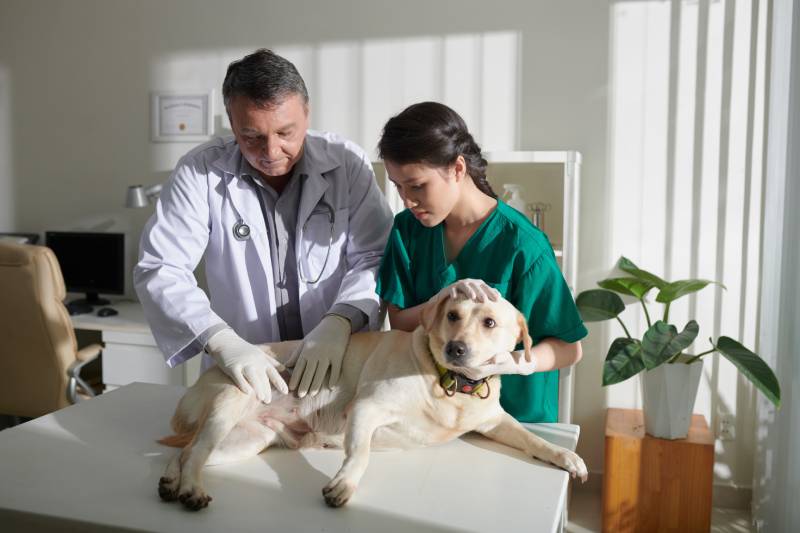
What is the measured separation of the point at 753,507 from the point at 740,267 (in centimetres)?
102

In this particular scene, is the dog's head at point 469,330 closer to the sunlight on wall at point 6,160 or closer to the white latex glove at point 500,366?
the white latex glove at point 500,366

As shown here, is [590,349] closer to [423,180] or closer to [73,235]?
[423,180]

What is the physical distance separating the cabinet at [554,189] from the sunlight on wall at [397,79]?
17 centimetres

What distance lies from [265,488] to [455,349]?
40cm

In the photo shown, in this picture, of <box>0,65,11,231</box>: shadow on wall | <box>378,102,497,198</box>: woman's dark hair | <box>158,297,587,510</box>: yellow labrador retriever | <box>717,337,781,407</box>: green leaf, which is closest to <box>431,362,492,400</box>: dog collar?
<box>158,297,587,510</box>: yellow labrador retriever

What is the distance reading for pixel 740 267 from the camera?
2.88m

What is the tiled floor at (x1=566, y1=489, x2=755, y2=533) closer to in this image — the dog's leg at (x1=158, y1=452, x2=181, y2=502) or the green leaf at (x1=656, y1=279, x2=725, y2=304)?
the green leaf at (x1=656, y1=279, x2=725, y2=304)

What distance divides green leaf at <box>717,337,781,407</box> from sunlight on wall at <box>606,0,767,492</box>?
468 mm

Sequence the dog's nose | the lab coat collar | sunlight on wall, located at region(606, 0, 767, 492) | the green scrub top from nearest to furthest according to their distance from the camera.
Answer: the dog's nose
the green scrub top
the lab coat collar
sunlight on wall, located at region(606, 0, 767, 492)

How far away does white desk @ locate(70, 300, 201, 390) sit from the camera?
9.98ft

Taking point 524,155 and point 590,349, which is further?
point 590,349

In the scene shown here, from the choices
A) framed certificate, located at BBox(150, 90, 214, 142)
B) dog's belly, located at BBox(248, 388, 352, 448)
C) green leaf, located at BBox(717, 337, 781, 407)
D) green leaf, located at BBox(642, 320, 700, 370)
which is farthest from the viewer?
framed certificate, located at BBox(150, 90, 214, 142)

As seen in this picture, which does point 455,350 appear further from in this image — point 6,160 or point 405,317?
point 6,160

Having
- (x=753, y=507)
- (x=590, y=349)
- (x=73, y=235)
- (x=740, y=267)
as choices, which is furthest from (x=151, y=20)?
(x=753, y=507)
